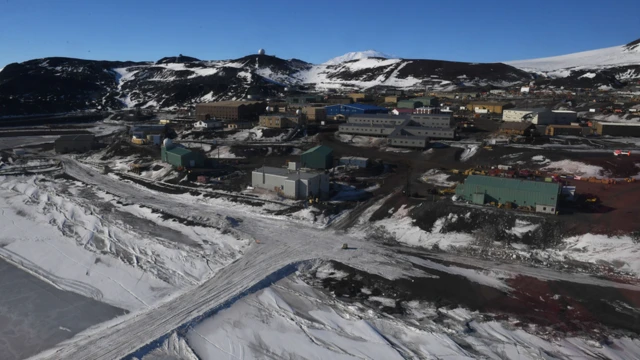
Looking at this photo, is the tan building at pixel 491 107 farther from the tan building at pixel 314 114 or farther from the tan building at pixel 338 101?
the tan building at pixel 314 114

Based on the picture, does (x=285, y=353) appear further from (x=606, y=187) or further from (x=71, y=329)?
(x=606, y=187)

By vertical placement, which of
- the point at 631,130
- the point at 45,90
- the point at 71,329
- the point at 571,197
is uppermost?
the point at 45,90

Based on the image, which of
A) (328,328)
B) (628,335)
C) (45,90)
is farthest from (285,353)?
(45,90)

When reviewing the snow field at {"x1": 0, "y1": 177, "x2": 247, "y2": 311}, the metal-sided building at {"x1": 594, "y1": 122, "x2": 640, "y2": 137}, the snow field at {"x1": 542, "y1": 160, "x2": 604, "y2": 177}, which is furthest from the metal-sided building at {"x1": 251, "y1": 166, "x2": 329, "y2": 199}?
the metal-sided building at {"x1": 594, "y1": 122, "x2": 640, "y2": 137}

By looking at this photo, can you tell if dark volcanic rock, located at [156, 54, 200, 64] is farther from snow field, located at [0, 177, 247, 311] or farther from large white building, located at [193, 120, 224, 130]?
snow field, located at [0, 177, 247, 311]

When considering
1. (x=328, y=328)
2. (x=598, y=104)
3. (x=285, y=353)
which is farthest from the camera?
(x=598, y=104)

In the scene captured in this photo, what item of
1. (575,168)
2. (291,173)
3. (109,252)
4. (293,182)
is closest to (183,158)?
(291,173)

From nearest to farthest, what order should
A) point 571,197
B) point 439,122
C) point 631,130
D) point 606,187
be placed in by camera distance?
1. point 571,197
2. point 606,187
3. point 631,130
4. point 439,122
